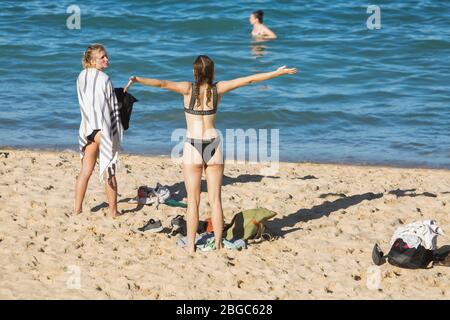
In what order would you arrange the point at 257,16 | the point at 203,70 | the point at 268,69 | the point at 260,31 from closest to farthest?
the point at 203,70
the point at 268,69
the point at 257,16
the point at 260,31

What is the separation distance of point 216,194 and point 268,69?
1097cm

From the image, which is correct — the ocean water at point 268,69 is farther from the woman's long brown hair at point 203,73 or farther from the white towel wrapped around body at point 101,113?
the woman's long brown hair at point 203,73

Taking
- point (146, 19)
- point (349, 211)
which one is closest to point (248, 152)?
point (349, 211)

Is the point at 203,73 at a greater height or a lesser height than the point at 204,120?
greater

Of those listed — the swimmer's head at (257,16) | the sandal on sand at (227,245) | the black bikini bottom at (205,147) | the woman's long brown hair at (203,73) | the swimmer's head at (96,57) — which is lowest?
the sandal on sand at (227,245)

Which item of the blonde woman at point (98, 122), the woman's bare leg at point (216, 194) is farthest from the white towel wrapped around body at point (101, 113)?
the woman's bare leg at point (216, 194)

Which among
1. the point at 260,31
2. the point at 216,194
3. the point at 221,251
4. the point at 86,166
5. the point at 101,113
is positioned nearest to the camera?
the point at 216,194

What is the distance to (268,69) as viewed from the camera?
59.8 feet

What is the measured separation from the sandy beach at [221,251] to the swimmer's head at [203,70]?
151 cm

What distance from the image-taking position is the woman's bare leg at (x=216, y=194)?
7.45 metres

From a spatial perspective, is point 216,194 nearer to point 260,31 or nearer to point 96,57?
point 96,57

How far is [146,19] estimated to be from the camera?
74.5ft

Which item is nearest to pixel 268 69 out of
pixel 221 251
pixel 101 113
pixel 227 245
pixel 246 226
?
pixel 101 113

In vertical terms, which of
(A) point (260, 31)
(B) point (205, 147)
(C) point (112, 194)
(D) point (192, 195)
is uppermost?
(A) point (260, 31)
